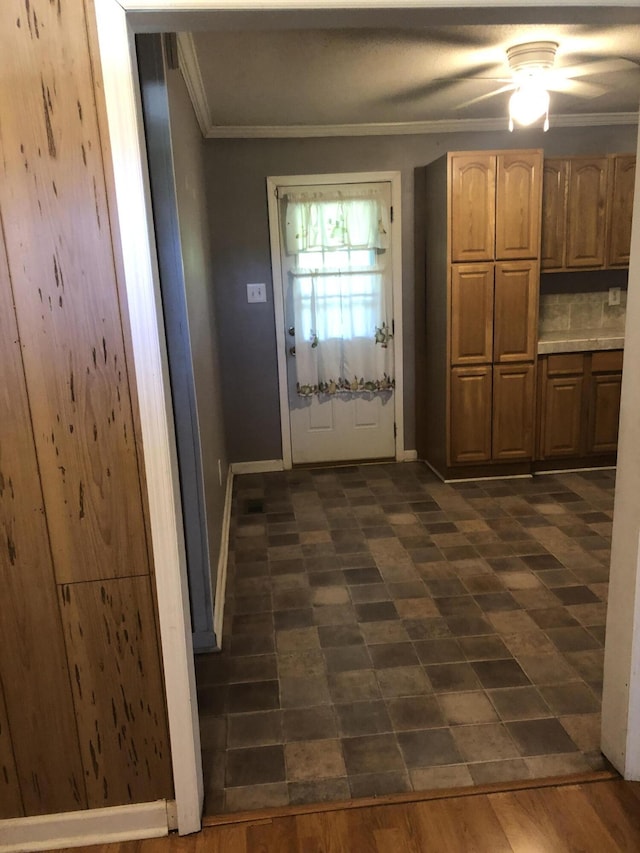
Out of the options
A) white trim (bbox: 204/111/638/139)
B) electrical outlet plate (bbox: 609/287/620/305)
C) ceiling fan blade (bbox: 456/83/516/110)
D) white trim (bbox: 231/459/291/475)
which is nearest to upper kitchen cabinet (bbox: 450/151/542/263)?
ceiling fan blade (bbox: 456/83/516/110)

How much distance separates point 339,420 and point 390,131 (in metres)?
2.06

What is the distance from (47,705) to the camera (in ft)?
5.40

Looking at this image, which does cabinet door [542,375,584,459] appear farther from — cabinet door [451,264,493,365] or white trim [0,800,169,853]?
white trim [0,800,169,853]

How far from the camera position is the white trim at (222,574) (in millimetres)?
2670

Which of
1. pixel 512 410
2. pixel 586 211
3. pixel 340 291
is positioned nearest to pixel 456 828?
pixel 512 410

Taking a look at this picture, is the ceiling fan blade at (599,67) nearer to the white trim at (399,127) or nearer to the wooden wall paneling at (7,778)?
the white trim at (399,127)

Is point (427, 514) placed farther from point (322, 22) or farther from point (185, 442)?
point (322, 22)

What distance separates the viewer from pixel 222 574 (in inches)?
123

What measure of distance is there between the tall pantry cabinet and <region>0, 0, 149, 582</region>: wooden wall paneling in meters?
3.04

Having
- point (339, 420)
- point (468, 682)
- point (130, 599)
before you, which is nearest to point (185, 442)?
point (130, 599)

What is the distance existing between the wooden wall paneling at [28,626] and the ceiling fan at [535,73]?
103 inches

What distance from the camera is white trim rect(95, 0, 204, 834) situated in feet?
4.42

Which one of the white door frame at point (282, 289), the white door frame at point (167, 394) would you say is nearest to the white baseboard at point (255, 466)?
the white door frame at point (282, 289)

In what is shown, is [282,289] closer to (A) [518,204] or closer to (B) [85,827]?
(A) [518,204]
